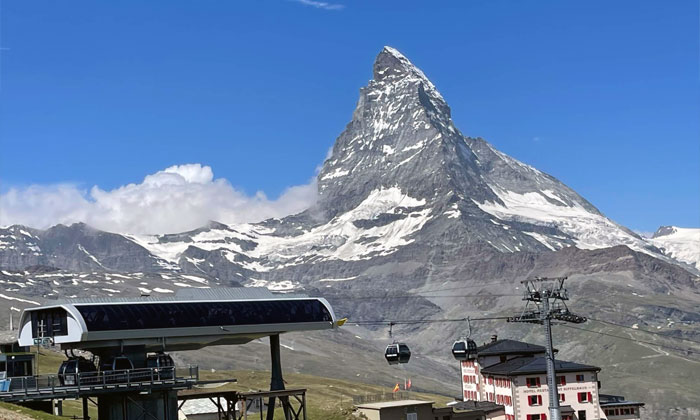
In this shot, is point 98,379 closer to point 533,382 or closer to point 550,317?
point 550,317

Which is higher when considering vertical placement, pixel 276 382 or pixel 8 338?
→ pixel 8 338

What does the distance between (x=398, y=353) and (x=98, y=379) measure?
37784 millimetres

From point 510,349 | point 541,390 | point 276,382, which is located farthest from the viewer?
point 510,349

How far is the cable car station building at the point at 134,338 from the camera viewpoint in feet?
240

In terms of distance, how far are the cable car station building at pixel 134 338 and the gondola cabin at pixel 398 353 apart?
718 inches

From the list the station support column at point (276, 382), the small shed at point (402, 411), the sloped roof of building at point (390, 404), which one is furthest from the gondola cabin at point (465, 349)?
the station support column at point (276, 382)

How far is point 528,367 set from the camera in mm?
130375

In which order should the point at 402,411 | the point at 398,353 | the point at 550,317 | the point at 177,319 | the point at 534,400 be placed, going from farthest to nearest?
the point at 534,400 → the point at 550,317 → the point at 398,353 → the point at 402,411 → the point at 177,319

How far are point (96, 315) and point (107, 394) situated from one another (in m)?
6.73

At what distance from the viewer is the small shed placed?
98.9 metres

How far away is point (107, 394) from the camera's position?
74938 millimetres

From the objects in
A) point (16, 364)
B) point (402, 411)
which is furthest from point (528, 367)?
point (16, 364)

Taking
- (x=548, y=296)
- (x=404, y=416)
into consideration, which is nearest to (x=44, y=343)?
(x=404, y=416)

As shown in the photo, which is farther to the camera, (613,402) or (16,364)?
(613,402)
